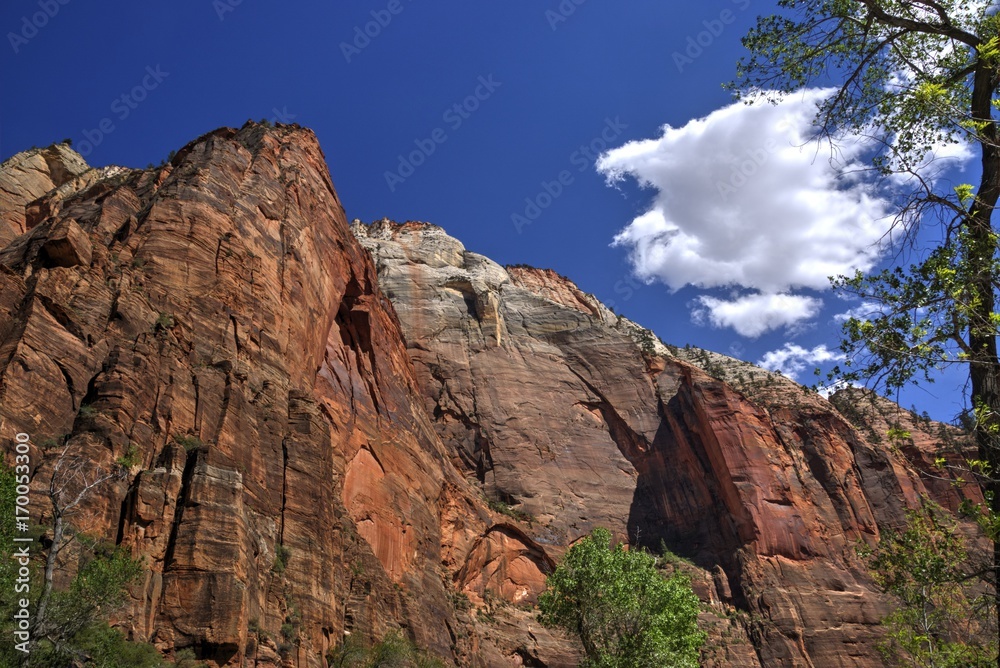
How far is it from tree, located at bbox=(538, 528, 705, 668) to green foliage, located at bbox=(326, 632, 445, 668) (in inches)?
254

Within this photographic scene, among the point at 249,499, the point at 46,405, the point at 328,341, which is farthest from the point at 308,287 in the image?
the point at 46,405

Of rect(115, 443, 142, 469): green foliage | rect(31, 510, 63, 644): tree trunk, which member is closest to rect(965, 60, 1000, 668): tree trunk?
rect(31, 510, 63, 644): tree trunk

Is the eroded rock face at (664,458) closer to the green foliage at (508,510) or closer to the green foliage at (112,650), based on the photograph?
the green foliage at (508,510)

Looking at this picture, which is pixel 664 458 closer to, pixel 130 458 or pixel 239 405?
pixel 239 405

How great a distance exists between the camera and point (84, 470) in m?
22.5

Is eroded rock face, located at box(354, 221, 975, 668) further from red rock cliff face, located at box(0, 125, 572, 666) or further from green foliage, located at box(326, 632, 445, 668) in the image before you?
green foliage, located at box(326, 632, 445, 668)

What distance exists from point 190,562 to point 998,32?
2380cm

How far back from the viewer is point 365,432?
45.7 meters

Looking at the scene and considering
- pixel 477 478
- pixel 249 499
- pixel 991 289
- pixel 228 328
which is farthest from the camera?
pixel 477 478

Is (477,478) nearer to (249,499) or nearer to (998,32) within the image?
(249,499)

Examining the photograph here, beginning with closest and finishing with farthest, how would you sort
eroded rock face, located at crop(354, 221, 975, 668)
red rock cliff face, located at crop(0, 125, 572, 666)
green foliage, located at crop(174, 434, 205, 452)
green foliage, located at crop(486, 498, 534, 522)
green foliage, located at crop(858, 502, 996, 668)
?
green foliage, located at crop(858, 502, 996, 668), red rock cliff face, located at crop(0, 125, 572, 666), green foliage, located at crop(174, 434, 205, 452), green foliage, located at crop(486, 498, 534, 522), eroded rock face, located at crop(354, 221, 975, 668)

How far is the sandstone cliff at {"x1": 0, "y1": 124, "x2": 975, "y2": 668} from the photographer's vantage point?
25.2 m

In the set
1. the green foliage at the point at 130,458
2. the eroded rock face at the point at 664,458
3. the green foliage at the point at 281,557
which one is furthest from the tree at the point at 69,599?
the eroded rock face at the point at 664,458

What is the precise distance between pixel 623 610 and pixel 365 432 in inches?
765
